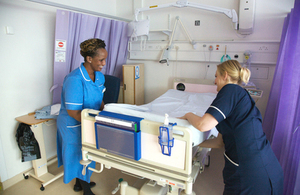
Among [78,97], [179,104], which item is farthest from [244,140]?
[179,104]

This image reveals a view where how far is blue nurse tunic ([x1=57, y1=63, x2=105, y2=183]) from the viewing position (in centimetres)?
153

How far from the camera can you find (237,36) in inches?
115

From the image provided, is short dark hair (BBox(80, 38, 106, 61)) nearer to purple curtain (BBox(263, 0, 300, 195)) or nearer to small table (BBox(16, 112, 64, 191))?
small table (BBox(16, 112, 64, 191))

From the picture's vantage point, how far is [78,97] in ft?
5.04

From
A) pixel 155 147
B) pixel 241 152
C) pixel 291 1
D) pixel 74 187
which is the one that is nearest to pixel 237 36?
pixel 291 1

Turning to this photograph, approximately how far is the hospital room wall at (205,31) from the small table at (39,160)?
80.4 inches

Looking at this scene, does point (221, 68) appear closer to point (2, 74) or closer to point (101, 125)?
point (101, 125)

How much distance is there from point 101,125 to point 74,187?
124 centimetres

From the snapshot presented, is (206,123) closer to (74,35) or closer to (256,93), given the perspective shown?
(256,93)

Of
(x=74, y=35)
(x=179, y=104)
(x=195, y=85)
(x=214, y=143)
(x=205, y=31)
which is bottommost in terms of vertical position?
(x=214, y=143)

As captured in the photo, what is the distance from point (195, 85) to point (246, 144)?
2.08 metres

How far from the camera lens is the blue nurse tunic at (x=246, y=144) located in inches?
47.2

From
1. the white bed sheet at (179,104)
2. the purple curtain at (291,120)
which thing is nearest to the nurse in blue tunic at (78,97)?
the white bed sheet at (179,104)

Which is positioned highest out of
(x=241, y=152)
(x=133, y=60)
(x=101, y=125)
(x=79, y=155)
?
(x=133, y=60)
